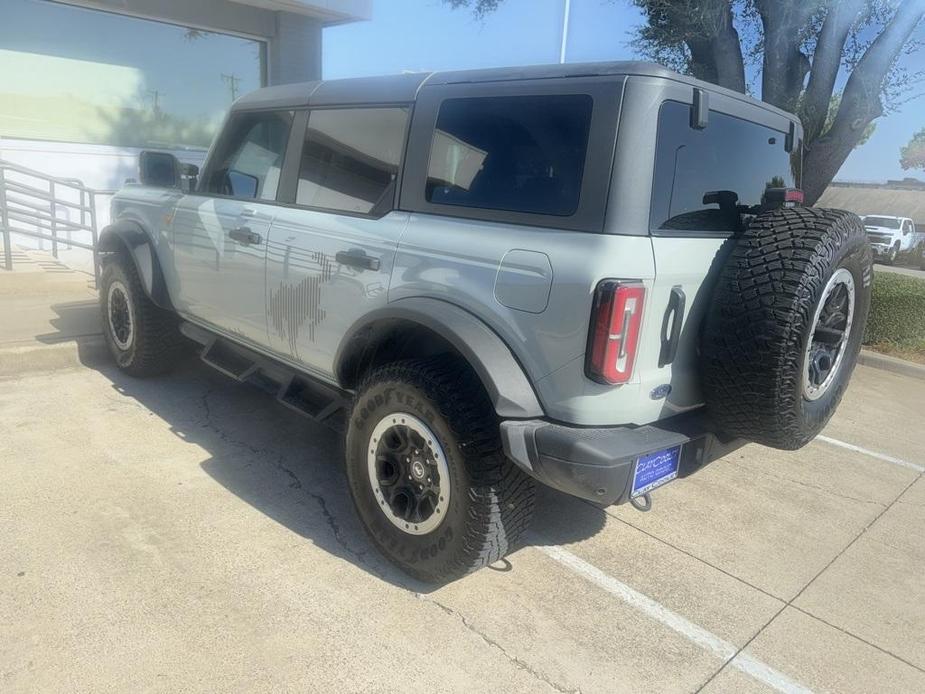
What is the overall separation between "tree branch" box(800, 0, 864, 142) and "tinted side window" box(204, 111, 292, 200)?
6.78 metres

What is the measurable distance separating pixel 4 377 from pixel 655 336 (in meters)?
4.64

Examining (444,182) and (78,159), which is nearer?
(444,182)

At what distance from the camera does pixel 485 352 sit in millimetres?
→ 2568

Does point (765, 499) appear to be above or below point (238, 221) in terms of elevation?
below

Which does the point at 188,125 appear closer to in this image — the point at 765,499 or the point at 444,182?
the point at 444,182

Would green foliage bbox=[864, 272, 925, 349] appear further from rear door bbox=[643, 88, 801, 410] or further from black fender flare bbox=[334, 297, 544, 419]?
black fender flare bbox=[334, 297, 544, 419]

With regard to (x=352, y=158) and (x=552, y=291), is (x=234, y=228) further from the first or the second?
(x=552, y=291)

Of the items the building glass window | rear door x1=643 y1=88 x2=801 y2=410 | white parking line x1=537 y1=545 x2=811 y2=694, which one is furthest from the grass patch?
the building glass window

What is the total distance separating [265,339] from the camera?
3885mm

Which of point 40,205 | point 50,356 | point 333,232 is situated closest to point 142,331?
point 50,356

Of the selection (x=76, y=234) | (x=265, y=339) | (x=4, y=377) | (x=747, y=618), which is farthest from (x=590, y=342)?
(x=76, y=234)

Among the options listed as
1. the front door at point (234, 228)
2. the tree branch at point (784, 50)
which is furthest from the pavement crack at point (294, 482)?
the tree branch at point (784, 50)

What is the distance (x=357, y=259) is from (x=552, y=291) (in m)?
1.05

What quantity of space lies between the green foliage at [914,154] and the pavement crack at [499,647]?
88.3 metres
